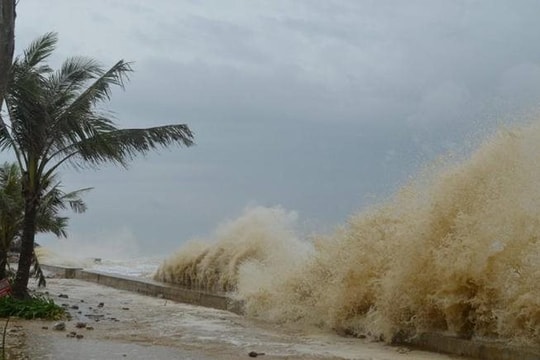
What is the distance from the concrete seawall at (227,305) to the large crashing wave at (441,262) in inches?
11.5

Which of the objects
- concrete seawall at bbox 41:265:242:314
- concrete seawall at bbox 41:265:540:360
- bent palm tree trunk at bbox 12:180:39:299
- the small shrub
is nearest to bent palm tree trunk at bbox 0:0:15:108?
concrete seawall at bbox 41:265:540:360

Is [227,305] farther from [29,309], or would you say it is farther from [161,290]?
[29,309]

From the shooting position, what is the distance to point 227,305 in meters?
15.8

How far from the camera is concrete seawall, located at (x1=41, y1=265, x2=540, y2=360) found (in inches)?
349

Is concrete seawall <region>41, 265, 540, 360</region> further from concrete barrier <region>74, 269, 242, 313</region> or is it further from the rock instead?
the rock

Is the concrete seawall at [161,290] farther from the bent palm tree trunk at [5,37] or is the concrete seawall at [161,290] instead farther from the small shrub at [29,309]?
the bent palm tree trunk at [5,37]

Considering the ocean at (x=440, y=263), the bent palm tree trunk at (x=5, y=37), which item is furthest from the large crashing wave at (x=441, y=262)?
the bent palm tree trunk at (x=5, y=37)

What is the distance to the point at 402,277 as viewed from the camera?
1118cm

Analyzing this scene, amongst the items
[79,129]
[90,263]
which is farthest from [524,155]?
[90,263]

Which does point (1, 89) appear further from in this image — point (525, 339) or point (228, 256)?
point (228, 256)

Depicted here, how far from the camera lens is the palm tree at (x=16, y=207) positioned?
47.8ft

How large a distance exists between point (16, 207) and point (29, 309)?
2.43m

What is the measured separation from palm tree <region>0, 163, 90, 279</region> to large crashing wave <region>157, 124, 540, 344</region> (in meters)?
5.20

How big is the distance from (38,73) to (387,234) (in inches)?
276
